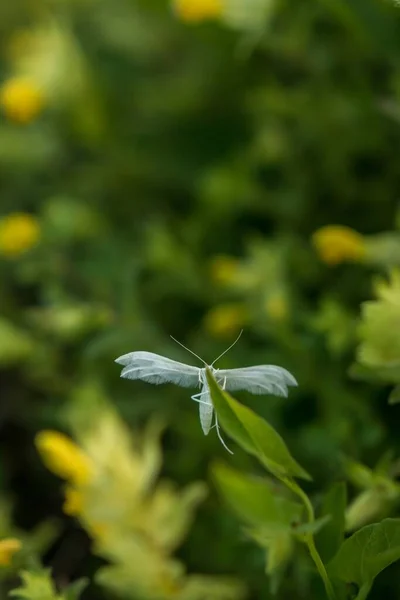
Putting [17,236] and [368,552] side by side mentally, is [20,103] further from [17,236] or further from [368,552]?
[368,552]

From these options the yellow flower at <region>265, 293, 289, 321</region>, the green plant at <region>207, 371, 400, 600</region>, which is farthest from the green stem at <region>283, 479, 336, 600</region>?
the yellow flower at <region>265, 293, 289, 321</region>

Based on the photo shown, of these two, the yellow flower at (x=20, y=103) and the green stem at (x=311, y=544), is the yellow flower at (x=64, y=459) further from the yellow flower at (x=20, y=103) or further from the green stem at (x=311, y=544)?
the yellow flower at (x=20, y=103)

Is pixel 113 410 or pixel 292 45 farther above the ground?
pixel 292 45

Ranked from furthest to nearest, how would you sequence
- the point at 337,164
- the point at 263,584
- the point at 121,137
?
the point at 121,137, the point at 337,164, the point at 263,584

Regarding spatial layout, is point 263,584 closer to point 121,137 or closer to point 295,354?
point 295,354

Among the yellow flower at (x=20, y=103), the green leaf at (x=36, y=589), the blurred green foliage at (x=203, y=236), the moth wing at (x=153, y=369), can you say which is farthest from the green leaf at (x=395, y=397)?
the yellow flower at (x=20, y=103)

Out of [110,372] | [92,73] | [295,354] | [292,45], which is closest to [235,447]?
[295,354]
